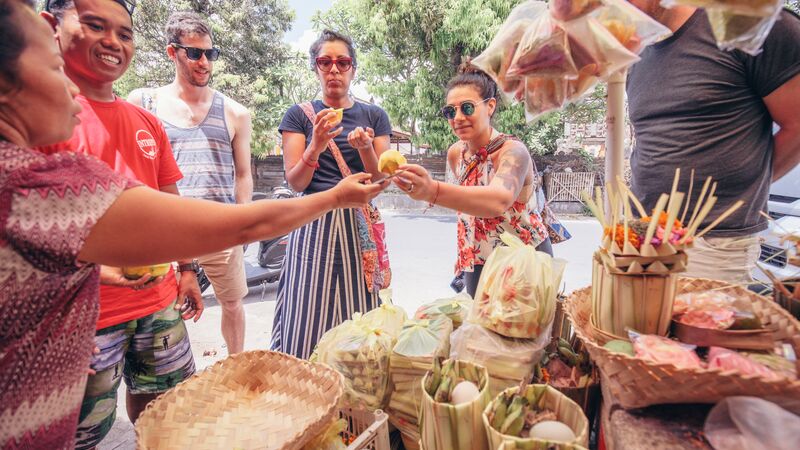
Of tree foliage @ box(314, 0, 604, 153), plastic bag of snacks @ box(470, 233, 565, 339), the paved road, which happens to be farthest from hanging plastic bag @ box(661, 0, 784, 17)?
tree foliage @ box(314, 0, 604, 153)

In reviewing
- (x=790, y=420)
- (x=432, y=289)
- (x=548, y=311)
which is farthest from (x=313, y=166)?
(x=432, y=289)

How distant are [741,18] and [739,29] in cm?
2

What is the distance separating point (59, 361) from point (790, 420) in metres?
1.53

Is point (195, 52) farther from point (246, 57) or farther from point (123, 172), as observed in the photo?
point (246, 57)

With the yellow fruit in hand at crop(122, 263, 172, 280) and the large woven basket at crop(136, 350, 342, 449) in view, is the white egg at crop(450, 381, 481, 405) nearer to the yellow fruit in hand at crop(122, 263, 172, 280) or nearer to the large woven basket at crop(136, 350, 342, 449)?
the large woven basket at crop(136, 350, 342, 449)

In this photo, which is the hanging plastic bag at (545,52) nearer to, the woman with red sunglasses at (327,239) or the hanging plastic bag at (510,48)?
the hanging plastic bag at (510,48)

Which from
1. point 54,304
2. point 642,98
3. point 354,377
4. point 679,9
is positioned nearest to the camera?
point 54,304

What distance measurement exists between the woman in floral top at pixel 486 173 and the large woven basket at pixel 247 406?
1.11m

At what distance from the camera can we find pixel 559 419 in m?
1.07

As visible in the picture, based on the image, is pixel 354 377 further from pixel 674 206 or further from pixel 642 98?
pixel 642 98

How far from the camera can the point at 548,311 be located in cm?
138

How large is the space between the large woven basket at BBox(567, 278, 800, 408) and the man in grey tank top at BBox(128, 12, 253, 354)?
252cm

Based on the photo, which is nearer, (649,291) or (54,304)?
(54,304)

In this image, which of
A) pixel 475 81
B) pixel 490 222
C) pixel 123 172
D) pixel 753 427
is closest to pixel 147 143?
pixel 123 172
